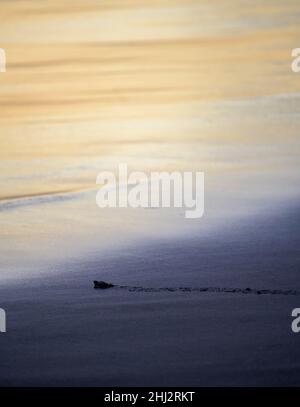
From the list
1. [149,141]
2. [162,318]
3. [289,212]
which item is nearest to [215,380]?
[162,318]

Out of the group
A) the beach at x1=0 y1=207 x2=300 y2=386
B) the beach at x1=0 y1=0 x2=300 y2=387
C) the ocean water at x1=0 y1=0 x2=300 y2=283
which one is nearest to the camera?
the beach at x1=0 y1=207 x2=300 y2=386

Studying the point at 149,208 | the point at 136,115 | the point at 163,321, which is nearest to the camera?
the point at 163,321

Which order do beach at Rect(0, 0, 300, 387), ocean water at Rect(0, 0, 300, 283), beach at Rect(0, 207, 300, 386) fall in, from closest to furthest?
beach at Rect(0, 207, 300, 386) < beach at Rect(0, 0, 300, 387) < ocean water at Rect(0, 0, 300, 283)

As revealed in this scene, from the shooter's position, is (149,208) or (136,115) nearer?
(149,208)

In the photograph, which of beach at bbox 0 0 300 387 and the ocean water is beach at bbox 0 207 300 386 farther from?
the ocean water

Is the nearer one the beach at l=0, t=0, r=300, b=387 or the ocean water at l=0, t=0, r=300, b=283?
the beach at l=0, t=0, r=300, b=387

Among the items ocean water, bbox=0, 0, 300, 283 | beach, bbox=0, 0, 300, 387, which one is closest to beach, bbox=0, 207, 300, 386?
beach, bbox=0, 0, 300, 387

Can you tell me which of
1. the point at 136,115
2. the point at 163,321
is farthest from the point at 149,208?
the point at 136,115

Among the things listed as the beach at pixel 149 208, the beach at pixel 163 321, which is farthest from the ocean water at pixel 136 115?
the beach at pixel 163 321

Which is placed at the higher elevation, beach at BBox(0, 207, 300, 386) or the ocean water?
the ocean water

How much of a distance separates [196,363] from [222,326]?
1.75ft

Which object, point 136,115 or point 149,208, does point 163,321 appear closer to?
point 149,208

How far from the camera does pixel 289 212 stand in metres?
7.65
